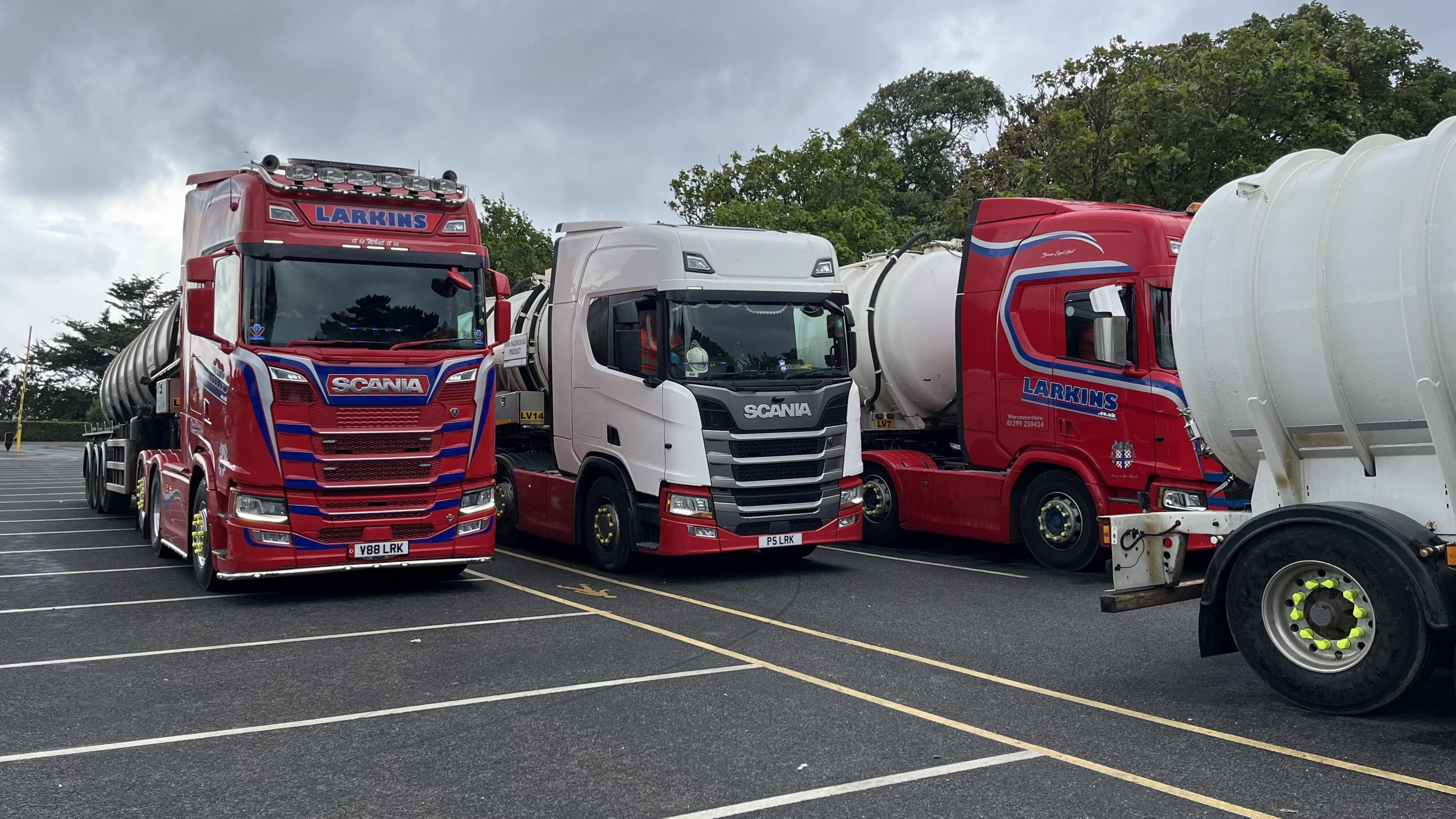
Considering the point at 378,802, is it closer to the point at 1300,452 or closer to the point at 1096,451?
the point at 1300,452

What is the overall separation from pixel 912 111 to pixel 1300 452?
47884 millimetres

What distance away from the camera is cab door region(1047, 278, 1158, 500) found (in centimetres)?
1066

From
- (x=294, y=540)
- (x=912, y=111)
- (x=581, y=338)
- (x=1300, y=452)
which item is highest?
(x=912, y=111)

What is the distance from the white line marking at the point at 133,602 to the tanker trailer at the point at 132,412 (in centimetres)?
274

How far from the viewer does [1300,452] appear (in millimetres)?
6535

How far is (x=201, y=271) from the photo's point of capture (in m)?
9.96

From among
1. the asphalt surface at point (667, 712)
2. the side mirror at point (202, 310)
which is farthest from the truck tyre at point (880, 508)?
the side mirror at point (202, 310)

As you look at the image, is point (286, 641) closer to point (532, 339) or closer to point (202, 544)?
point (202, 544)

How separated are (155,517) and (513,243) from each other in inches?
1205

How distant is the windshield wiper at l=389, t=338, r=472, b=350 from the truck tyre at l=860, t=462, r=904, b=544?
5.56m

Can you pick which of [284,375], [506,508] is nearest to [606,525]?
[506,508]

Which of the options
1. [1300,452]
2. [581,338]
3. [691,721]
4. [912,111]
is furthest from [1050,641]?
[912,111]

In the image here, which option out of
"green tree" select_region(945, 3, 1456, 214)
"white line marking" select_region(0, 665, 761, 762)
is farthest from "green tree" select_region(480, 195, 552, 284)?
"white line marking" select_region(0, 665, 761, 762)

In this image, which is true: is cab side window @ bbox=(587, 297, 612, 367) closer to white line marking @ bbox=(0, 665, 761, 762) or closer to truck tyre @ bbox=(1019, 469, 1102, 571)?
truck tyre @ bbox=(1019, 469, 1102, 571)
